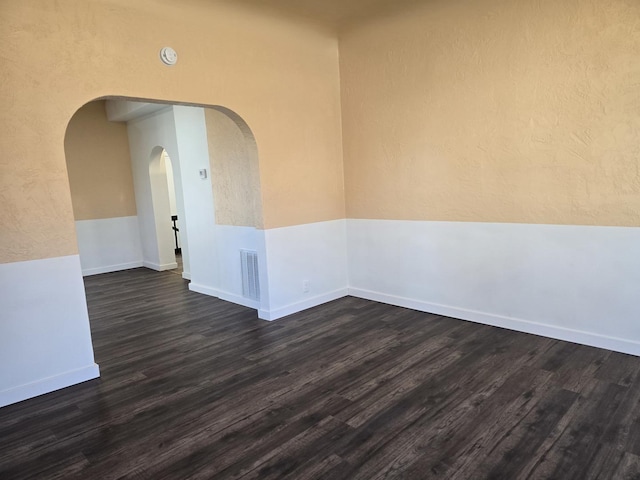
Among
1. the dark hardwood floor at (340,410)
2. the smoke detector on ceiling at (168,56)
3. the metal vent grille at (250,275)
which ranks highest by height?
Result: the smoke detector on ceiling at (168,56)

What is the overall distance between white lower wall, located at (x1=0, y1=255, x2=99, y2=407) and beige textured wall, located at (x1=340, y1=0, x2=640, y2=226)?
3102 millimetres

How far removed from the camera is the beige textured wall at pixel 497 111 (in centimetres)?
296

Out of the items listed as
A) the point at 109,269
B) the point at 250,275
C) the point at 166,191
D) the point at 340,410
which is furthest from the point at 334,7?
the point at 109,269

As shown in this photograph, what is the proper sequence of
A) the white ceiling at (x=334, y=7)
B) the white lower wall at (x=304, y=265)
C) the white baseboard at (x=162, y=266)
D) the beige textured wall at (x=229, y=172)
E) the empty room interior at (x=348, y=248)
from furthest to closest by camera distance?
the white baseboard at (x=162, y=266) → the beige textured wall at (x=229, y=172) → the white lower wall at (x=304, y=265) → the white ceiling at (x=334, y=7) → the empty room interior at (x=348, y=248)

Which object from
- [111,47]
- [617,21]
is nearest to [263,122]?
[111,47]

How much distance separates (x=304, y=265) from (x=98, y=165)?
17.0 ft

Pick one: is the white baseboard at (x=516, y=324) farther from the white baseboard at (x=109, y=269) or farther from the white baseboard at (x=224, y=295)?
the white baseboard at (x=109, y=269)

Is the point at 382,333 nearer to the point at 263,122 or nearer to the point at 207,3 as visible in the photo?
the point at 263,122

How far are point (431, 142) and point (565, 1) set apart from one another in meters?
1.49

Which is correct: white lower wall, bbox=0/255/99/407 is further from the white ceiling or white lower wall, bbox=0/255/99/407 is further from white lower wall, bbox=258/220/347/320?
the white ceiling

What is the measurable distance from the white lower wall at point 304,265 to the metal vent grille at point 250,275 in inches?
16.6

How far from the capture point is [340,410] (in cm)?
254

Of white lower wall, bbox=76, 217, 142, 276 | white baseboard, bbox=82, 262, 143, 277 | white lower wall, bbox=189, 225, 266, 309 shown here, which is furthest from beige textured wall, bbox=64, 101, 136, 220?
white lower wall, bbox=189, 225, 266, 309

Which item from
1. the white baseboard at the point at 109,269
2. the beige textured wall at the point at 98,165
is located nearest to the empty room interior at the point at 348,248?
the white baseboard at the point at 109,269
